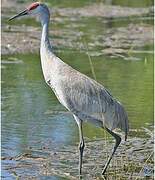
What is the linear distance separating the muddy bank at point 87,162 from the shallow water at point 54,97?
7.1 inches

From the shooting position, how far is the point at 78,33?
19.3 m

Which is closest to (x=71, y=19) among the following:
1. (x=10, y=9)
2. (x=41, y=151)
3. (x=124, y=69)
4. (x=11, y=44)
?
(x=10, y=9)

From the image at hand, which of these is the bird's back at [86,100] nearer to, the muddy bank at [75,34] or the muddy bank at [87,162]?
the muddy bank at [87,162]

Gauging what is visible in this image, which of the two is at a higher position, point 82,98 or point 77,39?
point 82,98

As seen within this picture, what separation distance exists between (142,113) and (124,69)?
367 cm

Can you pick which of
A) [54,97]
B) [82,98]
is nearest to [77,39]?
[54,97]

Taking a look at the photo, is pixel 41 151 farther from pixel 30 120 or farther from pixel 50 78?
pixel 30 120

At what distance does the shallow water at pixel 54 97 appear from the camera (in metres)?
9.74

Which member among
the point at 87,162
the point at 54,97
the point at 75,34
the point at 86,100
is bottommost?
the point at 75,34

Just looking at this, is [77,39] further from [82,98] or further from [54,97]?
[82,98]

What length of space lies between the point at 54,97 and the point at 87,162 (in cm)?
377

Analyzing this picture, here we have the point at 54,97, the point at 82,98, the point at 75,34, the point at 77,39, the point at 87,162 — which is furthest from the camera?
the point at 75,34

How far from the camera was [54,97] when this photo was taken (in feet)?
40.5

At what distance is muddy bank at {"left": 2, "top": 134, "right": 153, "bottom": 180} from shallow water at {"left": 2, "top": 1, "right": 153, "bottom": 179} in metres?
0.18
